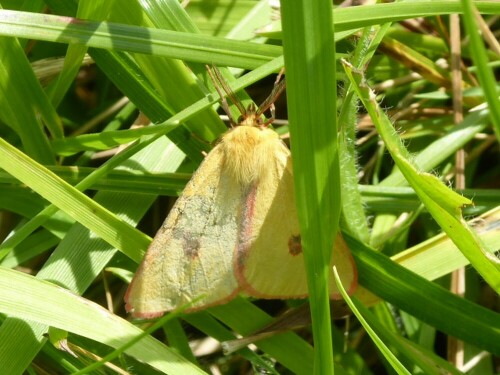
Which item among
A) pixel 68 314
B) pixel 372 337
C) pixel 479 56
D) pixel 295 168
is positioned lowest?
pixel 68 314

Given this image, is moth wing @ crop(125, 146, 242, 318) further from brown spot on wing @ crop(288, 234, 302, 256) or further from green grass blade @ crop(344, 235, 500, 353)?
Answer: green grass blade @ crop(344, 235, 500, 353)

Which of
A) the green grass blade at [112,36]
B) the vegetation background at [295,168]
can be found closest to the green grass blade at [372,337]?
the vegetation background at [295,168]

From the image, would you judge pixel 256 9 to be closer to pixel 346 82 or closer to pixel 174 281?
pixel 346 82

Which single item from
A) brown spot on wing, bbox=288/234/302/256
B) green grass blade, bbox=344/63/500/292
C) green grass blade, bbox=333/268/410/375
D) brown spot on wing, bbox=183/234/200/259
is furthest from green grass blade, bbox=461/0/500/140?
brown spot on wing, bbox=183/234/200/259

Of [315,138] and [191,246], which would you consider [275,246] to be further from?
[315,138]

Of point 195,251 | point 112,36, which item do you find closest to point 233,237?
point 195,251

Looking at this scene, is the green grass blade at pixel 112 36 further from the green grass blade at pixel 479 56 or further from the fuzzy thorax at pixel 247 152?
the green grass blade at pixel 479 56
